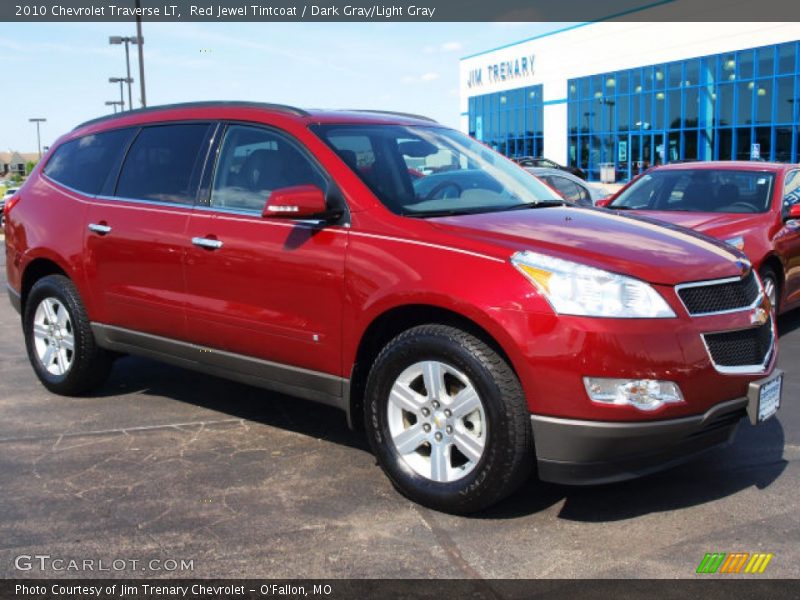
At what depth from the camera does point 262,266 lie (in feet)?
14.3

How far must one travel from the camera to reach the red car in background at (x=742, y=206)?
7223 millimetres

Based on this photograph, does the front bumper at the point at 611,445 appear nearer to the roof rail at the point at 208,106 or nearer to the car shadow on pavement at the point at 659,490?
the car shadow on pavement at the point at 659,490

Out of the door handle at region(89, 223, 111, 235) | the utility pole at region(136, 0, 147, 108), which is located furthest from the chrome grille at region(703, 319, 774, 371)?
the utility pole at region(136, 0, 147, 108)

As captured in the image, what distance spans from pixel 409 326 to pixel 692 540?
1530mm

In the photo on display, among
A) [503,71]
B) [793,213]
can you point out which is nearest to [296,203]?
[793,213]

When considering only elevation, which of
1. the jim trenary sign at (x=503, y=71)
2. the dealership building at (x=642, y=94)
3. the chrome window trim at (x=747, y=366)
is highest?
the jim trenary sign at (x=503, y=71)

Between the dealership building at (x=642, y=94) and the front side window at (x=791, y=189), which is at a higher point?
the dealership building at (x=642, y=94)

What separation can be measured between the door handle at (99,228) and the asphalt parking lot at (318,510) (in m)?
1.17

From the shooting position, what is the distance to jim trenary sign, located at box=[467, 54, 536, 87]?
4656 cm

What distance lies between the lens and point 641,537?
11.6 feet

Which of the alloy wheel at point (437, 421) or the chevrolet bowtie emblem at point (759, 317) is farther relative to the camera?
the chevrolet bowtie emblem at point (759, 317)

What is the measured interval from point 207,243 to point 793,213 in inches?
210

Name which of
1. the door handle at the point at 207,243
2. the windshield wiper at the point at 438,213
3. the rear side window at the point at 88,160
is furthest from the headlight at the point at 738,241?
the rear side window at the point at 88,160

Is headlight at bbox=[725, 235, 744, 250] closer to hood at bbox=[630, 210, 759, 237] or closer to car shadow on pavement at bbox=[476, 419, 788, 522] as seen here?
hood at bbox=[630, 210, 759, 237]
